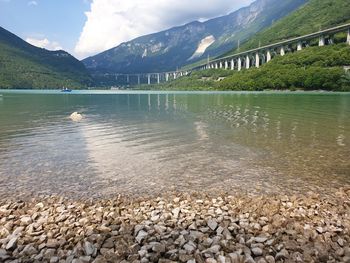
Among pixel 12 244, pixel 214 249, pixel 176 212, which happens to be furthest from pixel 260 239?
pixel 12 244

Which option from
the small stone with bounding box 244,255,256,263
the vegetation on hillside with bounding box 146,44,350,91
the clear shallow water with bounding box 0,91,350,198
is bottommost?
the clear shallow water with bounding box 0,91,350,198

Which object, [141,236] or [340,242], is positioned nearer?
[340,242]

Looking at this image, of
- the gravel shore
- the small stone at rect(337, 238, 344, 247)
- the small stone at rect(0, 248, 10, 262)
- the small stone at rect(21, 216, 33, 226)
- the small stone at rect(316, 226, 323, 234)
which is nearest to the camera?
the small stone at rect(0, 248, 10, 262)

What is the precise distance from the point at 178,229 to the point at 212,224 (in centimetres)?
111

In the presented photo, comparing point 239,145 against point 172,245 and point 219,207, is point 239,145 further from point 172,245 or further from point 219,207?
point 172,245

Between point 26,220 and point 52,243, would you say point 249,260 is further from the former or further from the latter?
point 26,220

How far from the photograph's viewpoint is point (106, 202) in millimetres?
12109

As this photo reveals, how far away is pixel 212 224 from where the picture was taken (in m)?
9.69

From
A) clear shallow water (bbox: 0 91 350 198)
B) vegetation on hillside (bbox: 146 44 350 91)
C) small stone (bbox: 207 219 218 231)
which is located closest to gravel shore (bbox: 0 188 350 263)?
small stone (bbox: 207 219 218 231)

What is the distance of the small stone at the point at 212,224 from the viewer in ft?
31.2

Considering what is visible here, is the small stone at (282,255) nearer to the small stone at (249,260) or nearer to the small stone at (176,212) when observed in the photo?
the small stone at (249,260)

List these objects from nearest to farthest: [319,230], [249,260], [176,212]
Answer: [249,260] → [319,230] → [176,212]

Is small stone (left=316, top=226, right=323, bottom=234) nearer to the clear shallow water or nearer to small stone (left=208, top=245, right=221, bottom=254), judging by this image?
small stone (left=208, top=245, right=221, bottom=254)

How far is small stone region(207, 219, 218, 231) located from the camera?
31.2 feet
